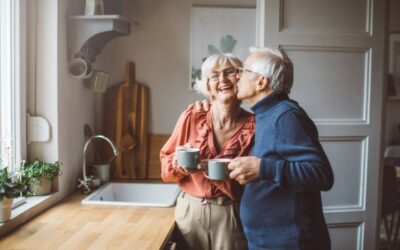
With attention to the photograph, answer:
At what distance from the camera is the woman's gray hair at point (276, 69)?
151 centimetres

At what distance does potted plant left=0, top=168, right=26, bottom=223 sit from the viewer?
1672 mm

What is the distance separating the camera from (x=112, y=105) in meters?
2.82

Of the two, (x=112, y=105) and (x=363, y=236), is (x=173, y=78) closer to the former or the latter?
(x=112, y=105)

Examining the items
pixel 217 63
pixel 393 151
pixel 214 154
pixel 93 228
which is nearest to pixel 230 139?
pixel 214 154

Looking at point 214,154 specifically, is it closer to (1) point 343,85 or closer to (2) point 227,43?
(1) point 343,85

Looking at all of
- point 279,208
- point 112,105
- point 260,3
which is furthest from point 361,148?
point 112,105

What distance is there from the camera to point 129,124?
282 cm

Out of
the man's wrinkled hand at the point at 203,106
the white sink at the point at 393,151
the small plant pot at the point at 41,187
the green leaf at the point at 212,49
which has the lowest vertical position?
the white sink at the point at 393,151

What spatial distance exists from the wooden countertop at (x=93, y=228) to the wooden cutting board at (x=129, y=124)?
61 cm

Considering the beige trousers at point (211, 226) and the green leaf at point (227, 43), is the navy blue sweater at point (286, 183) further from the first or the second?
the green leaf at point (227, 43)

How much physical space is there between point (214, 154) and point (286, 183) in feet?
1.55

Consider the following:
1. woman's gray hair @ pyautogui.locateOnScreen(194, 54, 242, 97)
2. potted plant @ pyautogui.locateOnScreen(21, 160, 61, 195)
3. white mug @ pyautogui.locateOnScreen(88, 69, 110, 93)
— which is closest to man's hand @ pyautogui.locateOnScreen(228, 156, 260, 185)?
woman's gray hair @ pyautogui.locateOnScreen(194, 54, 242, 97)

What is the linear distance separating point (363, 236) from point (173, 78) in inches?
56.8

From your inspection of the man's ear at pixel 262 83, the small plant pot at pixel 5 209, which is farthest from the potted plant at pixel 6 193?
the man's ear at pixel 262 83
